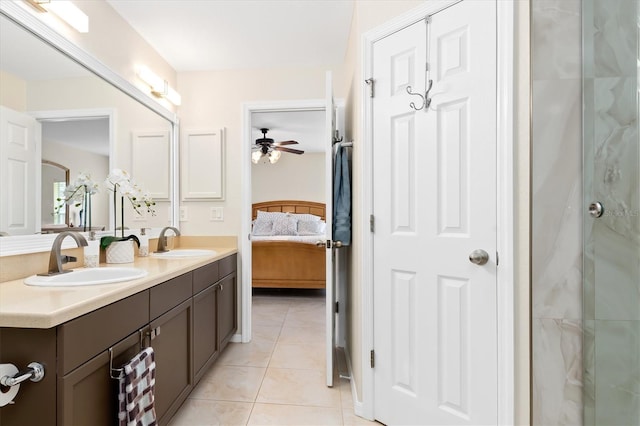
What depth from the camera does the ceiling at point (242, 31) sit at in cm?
202

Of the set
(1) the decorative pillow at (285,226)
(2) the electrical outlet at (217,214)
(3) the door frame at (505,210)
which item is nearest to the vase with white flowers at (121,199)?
(2) the electrical outlet at (217,214)

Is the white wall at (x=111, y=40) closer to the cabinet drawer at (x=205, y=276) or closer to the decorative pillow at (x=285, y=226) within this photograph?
the cabinet drawer at (x=205, y=276)

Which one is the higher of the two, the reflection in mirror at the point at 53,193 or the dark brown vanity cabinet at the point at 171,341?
the reflection in mirror at the point at 53,193

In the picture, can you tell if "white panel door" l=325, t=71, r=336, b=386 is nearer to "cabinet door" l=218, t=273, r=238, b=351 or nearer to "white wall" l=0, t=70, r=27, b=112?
"cabinet door" l=218, t=273, r=238, b=351

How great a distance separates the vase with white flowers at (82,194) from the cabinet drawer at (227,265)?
875 millimetres

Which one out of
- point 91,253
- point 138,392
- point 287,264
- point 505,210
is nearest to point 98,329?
point 138,392

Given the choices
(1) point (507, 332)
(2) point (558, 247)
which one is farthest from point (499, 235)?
(1) point (507, 332)

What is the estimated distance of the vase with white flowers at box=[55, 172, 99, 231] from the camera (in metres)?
1.68

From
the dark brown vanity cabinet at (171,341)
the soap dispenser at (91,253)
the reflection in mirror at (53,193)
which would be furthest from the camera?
the soap dispenser at (91,253)

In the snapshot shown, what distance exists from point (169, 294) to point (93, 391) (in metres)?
0.54

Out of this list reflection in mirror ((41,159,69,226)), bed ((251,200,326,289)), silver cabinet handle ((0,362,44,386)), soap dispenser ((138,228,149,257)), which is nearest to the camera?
silver cabinet handle ((0,362,44,386))

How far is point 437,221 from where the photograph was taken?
146cm

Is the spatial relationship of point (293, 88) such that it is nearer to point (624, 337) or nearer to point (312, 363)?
point (312, 363)

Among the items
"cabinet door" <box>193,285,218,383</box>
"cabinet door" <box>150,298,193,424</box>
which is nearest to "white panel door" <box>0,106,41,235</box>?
"cabinet door" <box>150,298,193,424</box>
